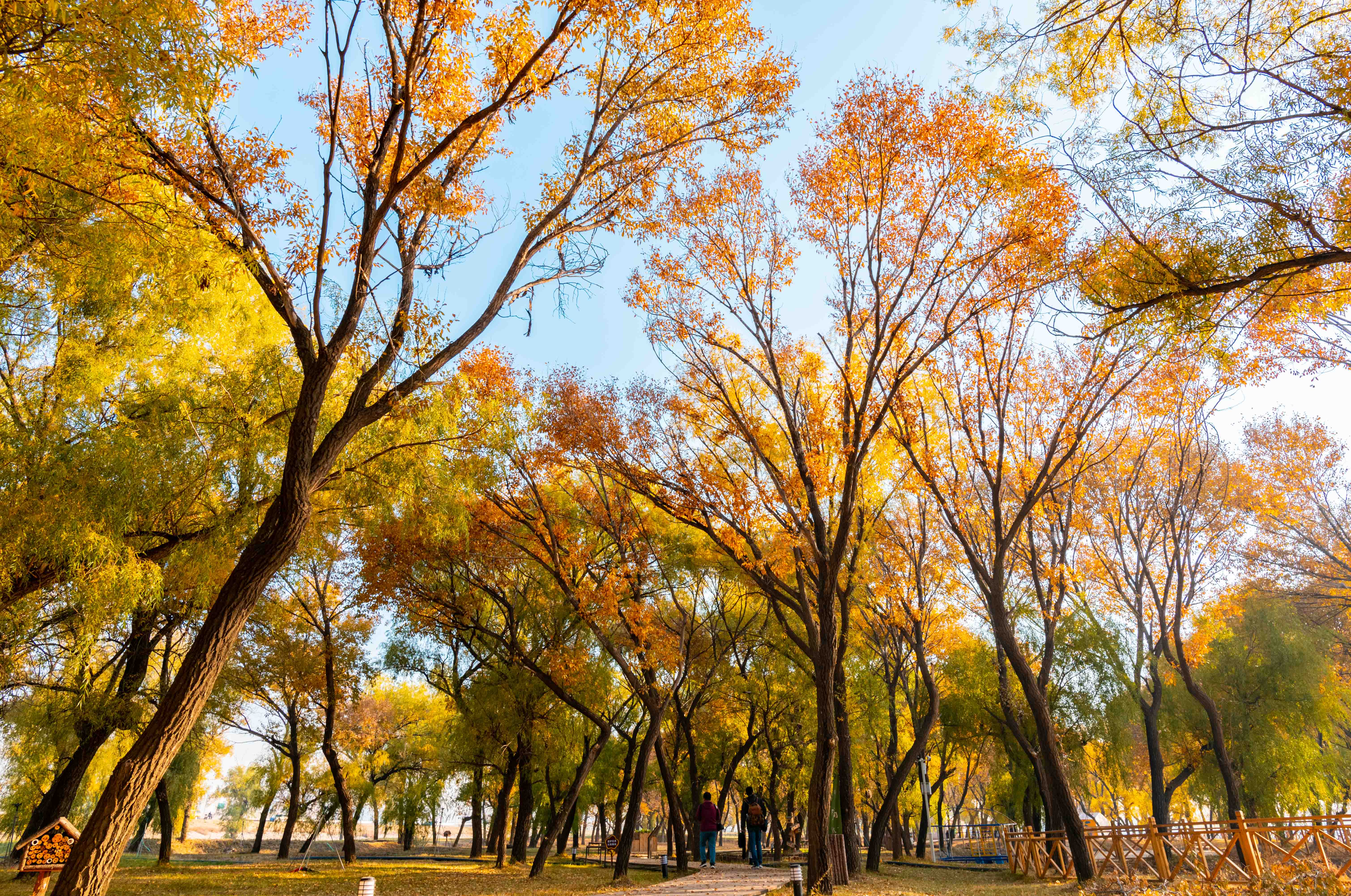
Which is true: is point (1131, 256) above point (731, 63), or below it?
below

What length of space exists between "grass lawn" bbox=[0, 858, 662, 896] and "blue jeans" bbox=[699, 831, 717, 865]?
113 centimetres

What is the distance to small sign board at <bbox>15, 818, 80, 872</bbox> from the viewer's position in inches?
293

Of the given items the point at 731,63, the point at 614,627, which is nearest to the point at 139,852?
the point at 614,627

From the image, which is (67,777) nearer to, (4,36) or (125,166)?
(125,166)

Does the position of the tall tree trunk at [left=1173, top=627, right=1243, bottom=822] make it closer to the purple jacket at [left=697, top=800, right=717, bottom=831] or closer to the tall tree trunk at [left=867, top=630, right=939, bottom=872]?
the tall tree trunk at [left=867, top=630, right=939, bottom=872]

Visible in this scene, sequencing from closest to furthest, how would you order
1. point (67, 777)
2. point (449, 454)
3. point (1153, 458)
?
1. point (449, 454)
2. point (67, 777)
3. point (1153, 458)

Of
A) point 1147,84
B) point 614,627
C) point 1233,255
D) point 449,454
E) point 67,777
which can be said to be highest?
point 1147,84

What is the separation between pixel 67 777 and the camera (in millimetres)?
12422

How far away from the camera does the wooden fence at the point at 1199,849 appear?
983 cm

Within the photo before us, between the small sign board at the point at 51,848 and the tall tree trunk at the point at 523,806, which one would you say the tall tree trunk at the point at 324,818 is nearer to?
the tall tree trunk at the point at 523,806

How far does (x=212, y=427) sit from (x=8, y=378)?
8.00 feet

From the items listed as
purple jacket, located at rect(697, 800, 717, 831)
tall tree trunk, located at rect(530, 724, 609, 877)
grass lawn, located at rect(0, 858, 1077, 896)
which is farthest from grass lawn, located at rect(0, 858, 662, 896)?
purple jacket, located at rect(697, 800, 717, 831)

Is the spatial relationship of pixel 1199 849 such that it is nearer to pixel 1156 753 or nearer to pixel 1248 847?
pixel 1248 847

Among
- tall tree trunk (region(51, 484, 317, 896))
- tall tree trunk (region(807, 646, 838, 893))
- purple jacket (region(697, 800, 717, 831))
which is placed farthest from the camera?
purple jacket (region(697, 800, 717, 831))
